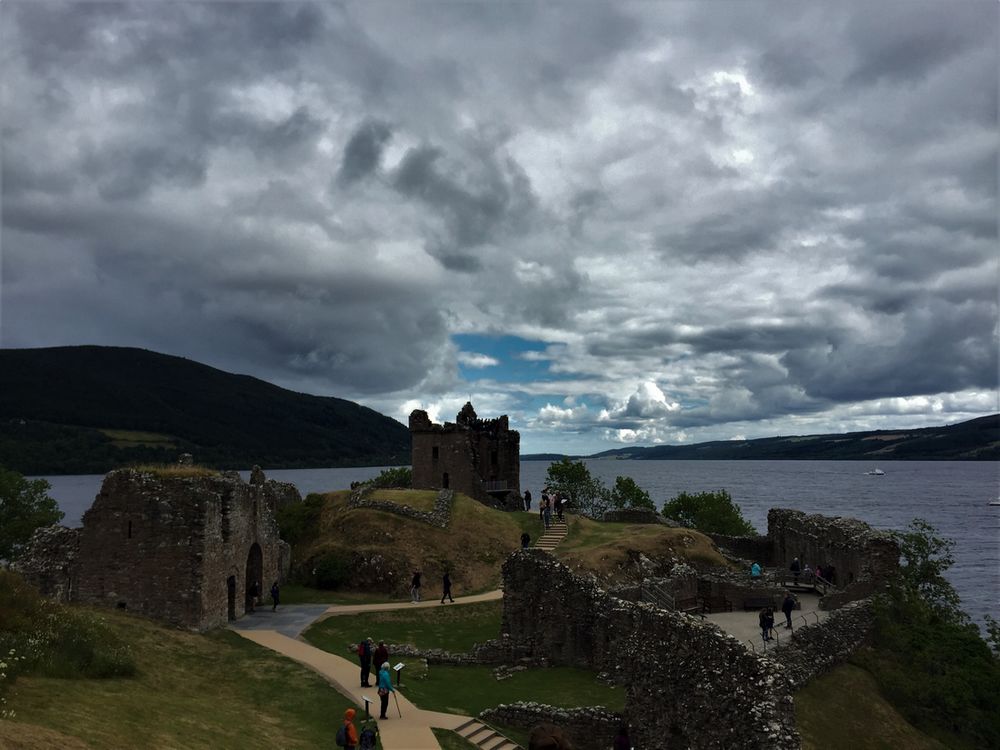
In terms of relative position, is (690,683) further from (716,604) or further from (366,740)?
(716,604)

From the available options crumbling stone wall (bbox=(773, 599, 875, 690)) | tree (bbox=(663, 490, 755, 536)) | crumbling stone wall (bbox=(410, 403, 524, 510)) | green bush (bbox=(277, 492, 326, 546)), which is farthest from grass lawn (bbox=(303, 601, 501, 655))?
tree (bbox=(663, 490, 755, 536))

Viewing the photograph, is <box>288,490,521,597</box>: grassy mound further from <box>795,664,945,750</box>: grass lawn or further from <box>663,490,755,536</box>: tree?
<box>663,490,755,536</box>: tree

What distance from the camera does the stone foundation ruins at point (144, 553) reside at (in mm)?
29500

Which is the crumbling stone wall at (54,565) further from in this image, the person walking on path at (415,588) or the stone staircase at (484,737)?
the stone staircase at (484,737)

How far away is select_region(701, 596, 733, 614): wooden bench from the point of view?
35.2 meters

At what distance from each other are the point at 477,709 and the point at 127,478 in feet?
60.4

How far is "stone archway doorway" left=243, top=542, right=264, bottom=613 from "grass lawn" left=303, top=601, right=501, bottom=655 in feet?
18.4

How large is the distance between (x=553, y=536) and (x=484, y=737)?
25619 millimetres

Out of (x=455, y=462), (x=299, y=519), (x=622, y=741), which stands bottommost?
(x=622, y=741)

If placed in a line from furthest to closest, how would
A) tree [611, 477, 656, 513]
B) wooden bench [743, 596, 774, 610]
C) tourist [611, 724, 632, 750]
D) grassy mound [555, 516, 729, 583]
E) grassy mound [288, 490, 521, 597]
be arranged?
tree [611, 477, 656, 513] → grassy mound [288, 490, 521, 597] → grassy mound [555, 516, 729, 583] → wooden bench [743, 596, 774, 610] → tourist [611, 724, 632, 750]

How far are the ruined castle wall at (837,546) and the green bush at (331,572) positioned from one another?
27.8m

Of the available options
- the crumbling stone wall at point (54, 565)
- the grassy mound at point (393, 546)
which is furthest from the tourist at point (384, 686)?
the grassy mound at point (393, 546)

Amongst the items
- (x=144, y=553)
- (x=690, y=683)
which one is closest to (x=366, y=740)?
(x=690, y=683)

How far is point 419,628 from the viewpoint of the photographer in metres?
33.9
